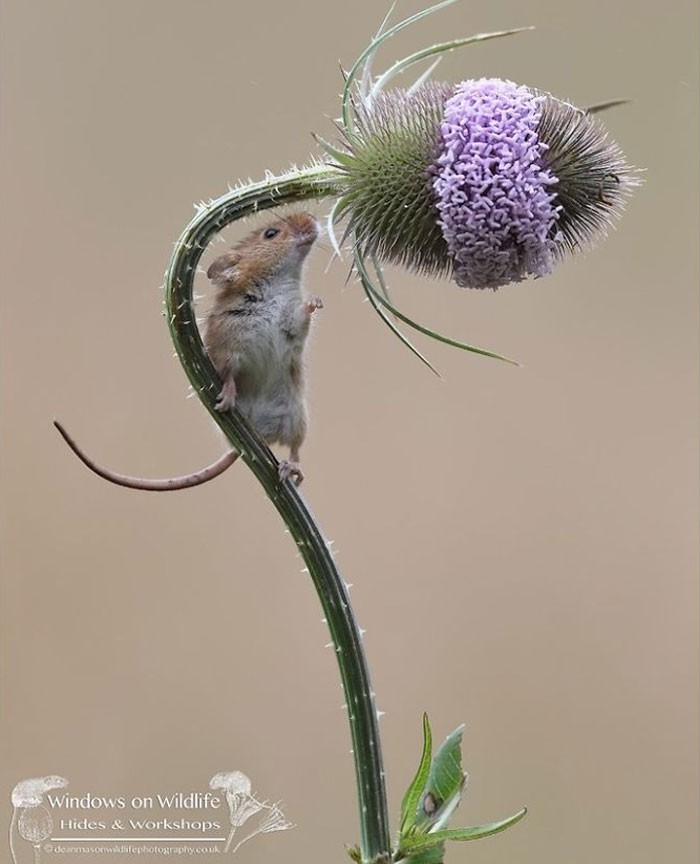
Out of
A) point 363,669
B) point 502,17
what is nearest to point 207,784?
point 363,669

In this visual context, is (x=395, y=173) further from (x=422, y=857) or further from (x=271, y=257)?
(x=422, y=857)

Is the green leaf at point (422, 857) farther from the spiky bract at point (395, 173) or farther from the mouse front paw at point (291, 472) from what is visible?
the spiky bract at point (395, 173)

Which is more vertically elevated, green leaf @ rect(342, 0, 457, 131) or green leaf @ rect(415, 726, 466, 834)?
green leaf @ rect(342, 0, 457, 131)

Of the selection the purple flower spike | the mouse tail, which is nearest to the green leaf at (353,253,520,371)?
the purple flower spike

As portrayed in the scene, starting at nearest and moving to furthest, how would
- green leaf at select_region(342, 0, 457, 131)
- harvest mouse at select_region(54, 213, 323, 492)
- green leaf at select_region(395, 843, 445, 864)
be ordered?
green leaf at select_region(342, 0, 457, 131), green leaf at select_region(395, 843, 445, 864), harvest mouse at select_region(54, 213, 323, 492)

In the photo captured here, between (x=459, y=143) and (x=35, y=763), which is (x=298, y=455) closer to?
(x=459, y=143)

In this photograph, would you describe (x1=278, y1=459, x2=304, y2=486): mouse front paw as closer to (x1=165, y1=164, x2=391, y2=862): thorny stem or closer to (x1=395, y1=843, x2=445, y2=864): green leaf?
(x1=165, y1=164, x2=391, y2=862): thorny stem

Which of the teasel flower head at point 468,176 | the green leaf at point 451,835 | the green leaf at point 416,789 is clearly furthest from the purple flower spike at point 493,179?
the green leaf at point 451,835

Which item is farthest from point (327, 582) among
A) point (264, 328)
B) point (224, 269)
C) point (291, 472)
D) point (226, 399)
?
point (224, 269)
